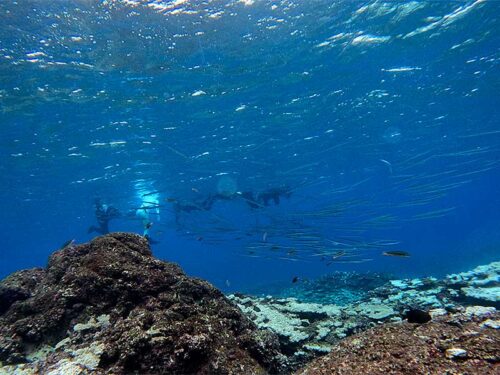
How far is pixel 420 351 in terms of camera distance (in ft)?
9.84

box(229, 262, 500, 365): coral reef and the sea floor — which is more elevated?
the sea floor

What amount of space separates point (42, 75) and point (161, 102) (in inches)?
222

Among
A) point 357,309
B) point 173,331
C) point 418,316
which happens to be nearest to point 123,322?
point 173,331

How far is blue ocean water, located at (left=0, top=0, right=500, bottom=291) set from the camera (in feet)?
39.6

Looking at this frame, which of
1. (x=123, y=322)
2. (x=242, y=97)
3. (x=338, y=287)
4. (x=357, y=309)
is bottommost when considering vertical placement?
(x=338, y=287)

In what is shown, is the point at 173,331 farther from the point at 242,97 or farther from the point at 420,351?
the point at 242,97

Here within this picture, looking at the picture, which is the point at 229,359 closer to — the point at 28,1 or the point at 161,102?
the point at 28,1

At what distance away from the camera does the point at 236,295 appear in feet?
30.4

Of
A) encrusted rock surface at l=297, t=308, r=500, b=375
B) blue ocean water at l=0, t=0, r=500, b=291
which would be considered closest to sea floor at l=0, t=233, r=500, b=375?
encrusted rock surface at l=297, t=308, r=500, b=375

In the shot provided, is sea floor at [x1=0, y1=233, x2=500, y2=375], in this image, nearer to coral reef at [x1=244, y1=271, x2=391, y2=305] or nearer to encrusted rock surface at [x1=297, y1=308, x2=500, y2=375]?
encrusted rock surface at [x1=297, y1=308, x2=500, y2=375]

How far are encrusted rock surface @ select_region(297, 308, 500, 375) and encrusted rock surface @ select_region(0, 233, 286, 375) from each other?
3.74 feet

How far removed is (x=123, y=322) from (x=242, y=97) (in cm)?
1589

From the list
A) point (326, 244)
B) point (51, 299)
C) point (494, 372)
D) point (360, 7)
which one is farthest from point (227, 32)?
point (494, 372)

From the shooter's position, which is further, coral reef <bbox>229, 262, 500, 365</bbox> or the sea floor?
coral reef <bbox>229, 262, 500, 365</bbox>
